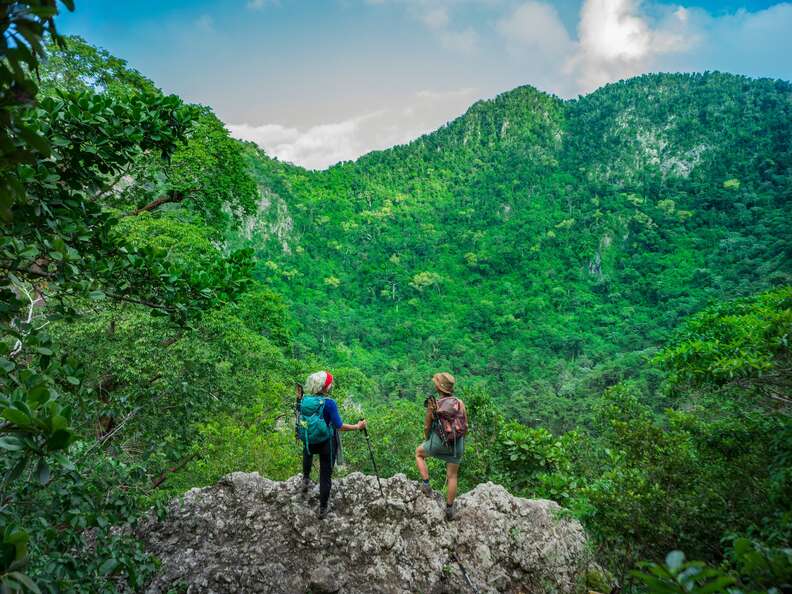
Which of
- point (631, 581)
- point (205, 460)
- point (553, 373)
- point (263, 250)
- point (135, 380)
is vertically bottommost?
point (553, 373)

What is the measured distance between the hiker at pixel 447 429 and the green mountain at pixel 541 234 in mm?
26220

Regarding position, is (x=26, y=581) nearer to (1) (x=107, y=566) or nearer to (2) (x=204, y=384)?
(1) (x=107, y=566)

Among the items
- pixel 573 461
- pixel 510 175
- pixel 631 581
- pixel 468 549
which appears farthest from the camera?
pixel 510 175

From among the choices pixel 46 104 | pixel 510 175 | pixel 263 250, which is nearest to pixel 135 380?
pixel 46 104

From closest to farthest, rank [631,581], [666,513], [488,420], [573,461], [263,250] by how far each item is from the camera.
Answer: [666,513] → [631,581] → [573,461] → [488,420] → [263,250]

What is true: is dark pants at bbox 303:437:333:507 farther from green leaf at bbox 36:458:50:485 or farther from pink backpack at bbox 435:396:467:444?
green leaf at bbox 36:458:50:485

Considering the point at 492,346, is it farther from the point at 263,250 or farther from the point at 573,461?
the point at 573,461

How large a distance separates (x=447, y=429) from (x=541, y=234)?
78.2 m

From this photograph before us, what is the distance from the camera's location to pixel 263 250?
65875 mm

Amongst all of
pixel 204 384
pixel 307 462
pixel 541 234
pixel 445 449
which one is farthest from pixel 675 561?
pixel 541 234

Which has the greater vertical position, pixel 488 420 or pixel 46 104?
pixel 46 104

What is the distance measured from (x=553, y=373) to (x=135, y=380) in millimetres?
42515

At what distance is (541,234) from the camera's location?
77.3 m

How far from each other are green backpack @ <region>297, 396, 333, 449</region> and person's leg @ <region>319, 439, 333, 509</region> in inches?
4.7
